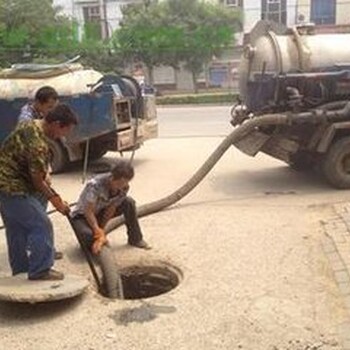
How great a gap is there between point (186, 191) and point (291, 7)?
3466 cm

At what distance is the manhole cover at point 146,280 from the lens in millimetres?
6118

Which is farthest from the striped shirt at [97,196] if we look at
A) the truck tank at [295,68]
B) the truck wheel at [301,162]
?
the truck wheel at [301,162]

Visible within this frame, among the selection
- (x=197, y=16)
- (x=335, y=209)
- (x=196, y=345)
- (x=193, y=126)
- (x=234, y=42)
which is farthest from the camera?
(x=234, y=42)

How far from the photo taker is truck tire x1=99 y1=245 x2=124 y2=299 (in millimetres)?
5707

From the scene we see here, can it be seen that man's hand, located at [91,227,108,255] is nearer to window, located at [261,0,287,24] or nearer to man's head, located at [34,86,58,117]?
man's head, located at [34,86,58,117]

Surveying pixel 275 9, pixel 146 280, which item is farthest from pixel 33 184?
pixel 275 9

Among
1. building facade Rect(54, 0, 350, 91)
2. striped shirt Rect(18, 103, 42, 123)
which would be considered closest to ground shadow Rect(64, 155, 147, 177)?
striped shirt Rect(18, 103, 42, 123)

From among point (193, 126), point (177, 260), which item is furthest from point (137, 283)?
point (193, 126)

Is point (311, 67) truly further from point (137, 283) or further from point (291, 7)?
point (291, 7)

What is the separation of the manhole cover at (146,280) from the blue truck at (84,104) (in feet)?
16.7

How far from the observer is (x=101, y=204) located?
634cm

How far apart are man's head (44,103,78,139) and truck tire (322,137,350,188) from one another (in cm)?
498

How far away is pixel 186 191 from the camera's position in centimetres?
875

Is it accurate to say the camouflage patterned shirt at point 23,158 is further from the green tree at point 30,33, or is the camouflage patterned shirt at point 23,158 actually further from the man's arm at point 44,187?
the green tree at point 30,33
